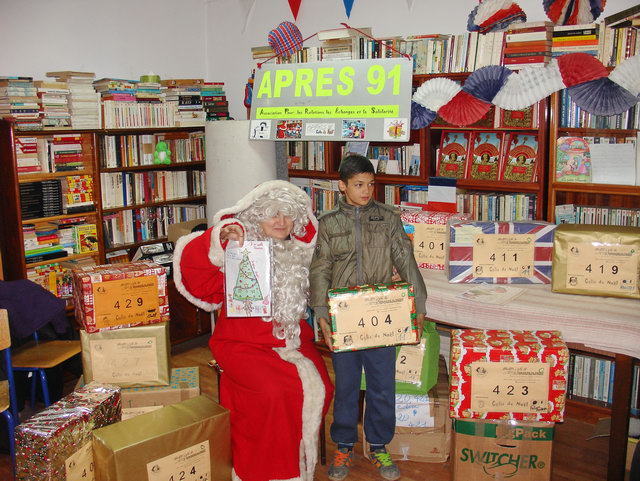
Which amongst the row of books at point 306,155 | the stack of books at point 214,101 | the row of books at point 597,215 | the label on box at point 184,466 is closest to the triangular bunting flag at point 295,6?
the stack of books at point 214,101

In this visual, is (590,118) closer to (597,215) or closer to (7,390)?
(597,215)

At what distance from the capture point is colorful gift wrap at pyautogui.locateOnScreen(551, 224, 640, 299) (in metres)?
2.61

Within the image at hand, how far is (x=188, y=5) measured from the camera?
17.6ft

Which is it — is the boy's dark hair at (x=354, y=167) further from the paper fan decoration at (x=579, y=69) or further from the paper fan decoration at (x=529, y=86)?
the paper fan decoration at (x=579, y=69)

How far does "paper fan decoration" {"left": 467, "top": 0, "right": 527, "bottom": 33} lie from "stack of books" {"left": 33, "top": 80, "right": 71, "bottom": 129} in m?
2.65

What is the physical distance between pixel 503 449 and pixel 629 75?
186 cm

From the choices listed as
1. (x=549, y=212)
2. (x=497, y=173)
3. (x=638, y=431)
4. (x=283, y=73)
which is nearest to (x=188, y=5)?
(x=283, y=73)

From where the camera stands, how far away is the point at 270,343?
2674 millimetres

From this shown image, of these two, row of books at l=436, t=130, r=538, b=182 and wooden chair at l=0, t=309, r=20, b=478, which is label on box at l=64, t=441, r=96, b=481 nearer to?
wooden chair at l=0, t=309, r=20, b=478

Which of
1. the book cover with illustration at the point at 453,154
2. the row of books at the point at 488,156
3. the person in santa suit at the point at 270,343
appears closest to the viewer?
the person in santa suit at the point at 270,343

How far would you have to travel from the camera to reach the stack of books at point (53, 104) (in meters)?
3.90

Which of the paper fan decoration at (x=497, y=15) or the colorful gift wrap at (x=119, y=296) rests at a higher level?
the paper fan decoration at (x=497, y=15)

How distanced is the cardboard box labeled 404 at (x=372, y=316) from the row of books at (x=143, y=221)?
2.60 metres

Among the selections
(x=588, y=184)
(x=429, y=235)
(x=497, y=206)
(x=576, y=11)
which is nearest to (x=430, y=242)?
(x=429, y=235)
